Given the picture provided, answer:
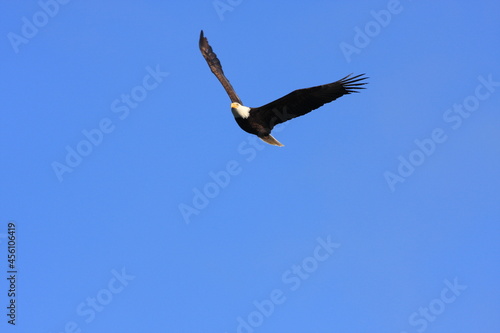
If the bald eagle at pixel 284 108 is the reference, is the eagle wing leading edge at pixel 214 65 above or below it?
above

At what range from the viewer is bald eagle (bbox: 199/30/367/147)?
44.4ft

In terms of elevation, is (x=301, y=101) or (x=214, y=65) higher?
(x=214, y=65)

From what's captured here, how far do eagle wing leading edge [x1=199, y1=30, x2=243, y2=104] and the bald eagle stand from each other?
0.49 metres

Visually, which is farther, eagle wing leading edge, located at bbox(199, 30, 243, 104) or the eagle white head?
eagle wing leading edge, located at bbox(199, 30, 243, 104)

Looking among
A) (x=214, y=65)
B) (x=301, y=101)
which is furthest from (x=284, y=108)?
(x=214, y=65)

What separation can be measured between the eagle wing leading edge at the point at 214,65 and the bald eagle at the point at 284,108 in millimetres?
489

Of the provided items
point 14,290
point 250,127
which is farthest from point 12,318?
point 250,127

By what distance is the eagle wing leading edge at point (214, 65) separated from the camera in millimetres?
15419

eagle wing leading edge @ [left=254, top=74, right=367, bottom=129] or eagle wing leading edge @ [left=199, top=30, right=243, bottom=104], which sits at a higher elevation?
eagle wing leading edge @ [left=199, top=30, right=243, bottom=104]

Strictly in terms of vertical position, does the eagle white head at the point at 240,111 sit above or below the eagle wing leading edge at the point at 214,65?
below

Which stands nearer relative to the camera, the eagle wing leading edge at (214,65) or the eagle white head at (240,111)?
the eagle white head at (240,111)

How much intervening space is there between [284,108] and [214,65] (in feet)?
9.64

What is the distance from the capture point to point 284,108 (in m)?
14.0

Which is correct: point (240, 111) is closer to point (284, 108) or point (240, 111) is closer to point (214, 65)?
point (284, 108)
